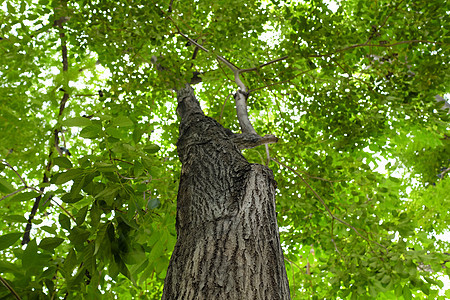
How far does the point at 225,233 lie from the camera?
150 cm

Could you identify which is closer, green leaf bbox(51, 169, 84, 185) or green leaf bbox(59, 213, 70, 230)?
green leaf bbox(51, 169, 84, 185)

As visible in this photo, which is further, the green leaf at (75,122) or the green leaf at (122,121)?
the green leaf at (122,121)

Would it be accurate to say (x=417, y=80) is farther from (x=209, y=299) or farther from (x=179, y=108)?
(x=209, y=299)

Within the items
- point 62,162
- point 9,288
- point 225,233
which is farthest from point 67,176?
point 225,233

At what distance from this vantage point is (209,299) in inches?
46.9

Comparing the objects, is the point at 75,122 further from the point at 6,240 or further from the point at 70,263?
the point at 70,263

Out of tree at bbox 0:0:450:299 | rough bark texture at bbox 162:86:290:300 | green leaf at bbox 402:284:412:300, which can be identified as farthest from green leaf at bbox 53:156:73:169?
green leaf at bbox 402:284:412:300

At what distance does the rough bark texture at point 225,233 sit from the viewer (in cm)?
126

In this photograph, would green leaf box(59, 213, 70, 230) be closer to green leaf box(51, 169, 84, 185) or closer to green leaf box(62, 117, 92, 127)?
green leaf box(51, 169, 84, 185)

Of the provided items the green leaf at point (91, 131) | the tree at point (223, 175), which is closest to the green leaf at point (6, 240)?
the tree at point (223, 175)

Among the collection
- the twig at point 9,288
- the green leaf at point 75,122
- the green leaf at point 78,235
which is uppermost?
the green leaf at point 75,122

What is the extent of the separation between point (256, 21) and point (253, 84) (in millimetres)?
1033

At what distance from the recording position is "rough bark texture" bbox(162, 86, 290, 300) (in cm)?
126

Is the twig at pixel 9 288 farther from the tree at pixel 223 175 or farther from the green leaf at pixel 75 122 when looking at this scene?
the green leaf at pixel 75 122
